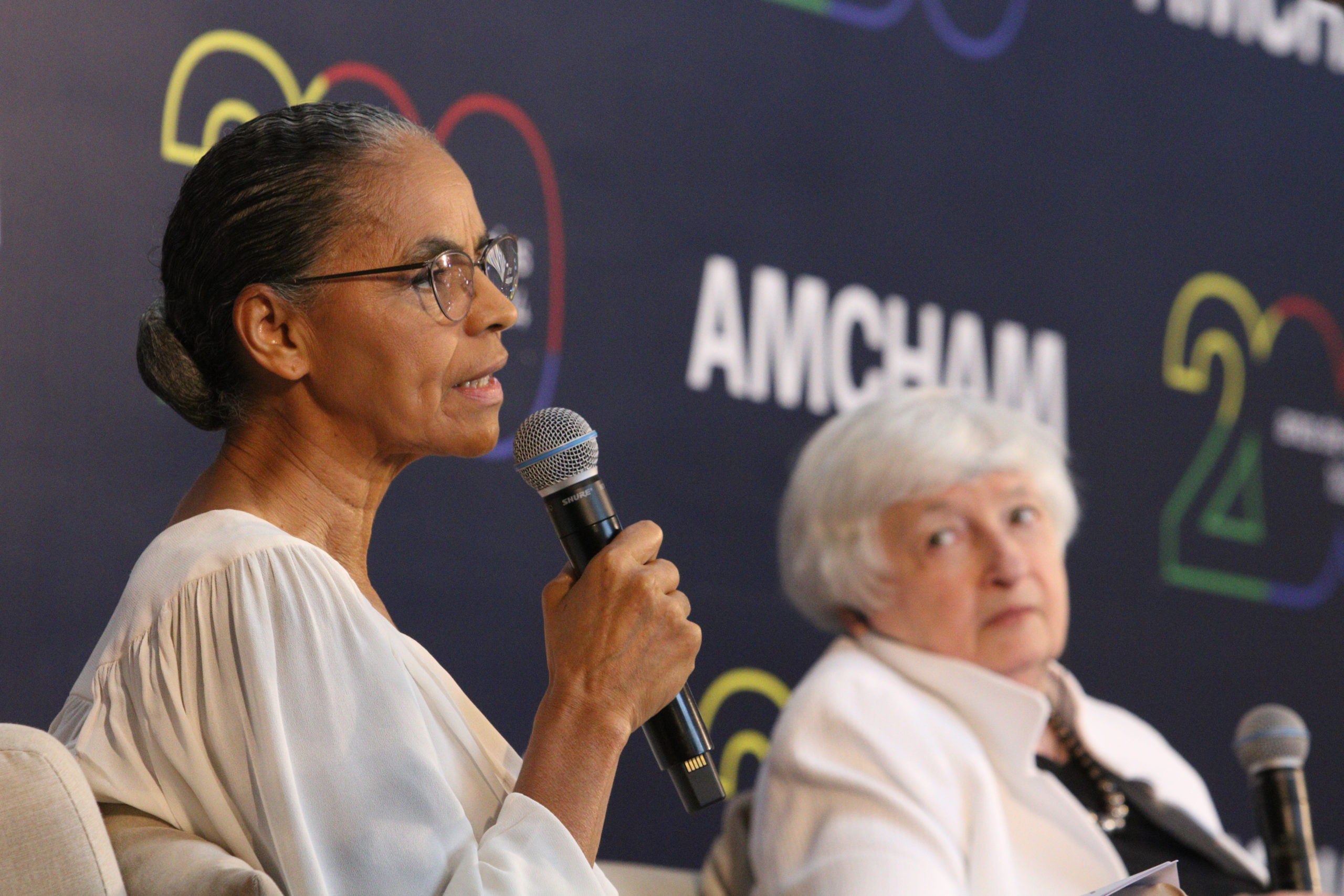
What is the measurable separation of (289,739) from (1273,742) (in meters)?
1.64

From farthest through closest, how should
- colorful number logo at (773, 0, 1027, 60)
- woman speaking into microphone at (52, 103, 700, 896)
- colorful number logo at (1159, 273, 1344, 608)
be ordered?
colorful number logo at (1159, 273, 1344, 608)
colorful number logo at (773, 0, 1027, 60)
woman speaking into microphone at (52, 103, 700, 896)

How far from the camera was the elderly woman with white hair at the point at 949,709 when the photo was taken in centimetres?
245

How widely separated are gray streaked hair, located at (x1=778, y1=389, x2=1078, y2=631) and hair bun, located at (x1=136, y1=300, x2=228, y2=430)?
135 cm

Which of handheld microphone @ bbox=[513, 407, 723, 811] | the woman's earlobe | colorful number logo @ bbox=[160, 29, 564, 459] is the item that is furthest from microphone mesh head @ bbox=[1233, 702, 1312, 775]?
the woman's earlobe

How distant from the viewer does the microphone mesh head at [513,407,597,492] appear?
5.41 ft

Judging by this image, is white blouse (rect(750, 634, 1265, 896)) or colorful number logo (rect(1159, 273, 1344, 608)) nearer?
white blouse (rect(750, 634, 1265, 896))

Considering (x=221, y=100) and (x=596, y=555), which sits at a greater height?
(x=221, y=100)

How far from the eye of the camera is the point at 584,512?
5.40 feet

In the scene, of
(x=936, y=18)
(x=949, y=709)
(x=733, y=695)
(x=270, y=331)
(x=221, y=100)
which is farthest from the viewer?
(x=936, y=18)

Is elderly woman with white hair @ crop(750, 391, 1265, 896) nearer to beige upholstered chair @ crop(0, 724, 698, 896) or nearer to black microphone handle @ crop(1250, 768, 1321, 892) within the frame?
black microphone handle @ crop(1250, 768, 1321, 892)

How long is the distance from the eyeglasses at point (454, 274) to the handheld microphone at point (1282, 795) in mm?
1449

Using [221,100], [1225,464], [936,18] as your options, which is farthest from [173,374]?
[1225,464]

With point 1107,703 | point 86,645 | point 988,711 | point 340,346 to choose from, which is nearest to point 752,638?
point 988,711

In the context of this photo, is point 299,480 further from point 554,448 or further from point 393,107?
point 393,107
